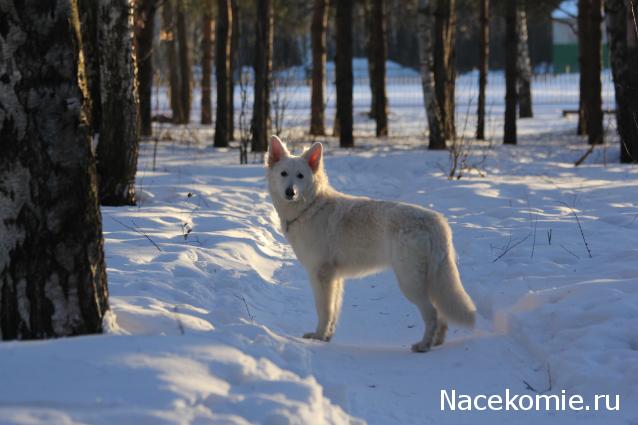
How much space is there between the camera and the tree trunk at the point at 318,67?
82.6 ft

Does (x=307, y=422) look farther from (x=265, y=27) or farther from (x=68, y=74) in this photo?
(x=265, y=27)

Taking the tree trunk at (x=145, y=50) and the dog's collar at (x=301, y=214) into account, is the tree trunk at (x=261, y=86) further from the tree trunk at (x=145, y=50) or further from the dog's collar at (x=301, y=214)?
the dog's collar at (x=301, y=214)

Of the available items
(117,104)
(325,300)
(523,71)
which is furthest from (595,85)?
(523,71)

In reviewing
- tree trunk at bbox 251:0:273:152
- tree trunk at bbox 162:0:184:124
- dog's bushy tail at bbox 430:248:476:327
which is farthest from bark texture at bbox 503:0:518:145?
dog's bushy tail at bbox 430:248:476:327

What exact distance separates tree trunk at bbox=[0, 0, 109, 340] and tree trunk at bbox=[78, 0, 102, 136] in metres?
5.74

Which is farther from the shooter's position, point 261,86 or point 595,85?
point 595,85

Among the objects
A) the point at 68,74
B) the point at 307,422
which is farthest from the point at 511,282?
the point at 68,74

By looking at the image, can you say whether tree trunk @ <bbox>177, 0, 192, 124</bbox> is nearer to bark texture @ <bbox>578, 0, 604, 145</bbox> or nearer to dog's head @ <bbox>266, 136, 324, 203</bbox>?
bark texture @ <bbox>578, 0, 604, 145</bbox>

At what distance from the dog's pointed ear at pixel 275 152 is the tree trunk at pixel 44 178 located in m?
2.31

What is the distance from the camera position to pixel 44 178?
13.1 feet

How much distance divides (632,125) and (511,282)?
9.83 metres

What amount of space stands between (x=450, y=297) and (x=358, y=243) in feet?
2.77

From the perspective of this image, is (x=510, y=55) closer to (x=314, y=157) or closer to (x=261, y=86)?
(x=261, y=86)

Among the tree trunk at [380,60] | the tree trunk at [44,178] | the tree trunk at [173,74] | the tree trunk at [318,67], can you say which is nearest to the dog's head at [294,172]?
the tree trunk at [44,178]
